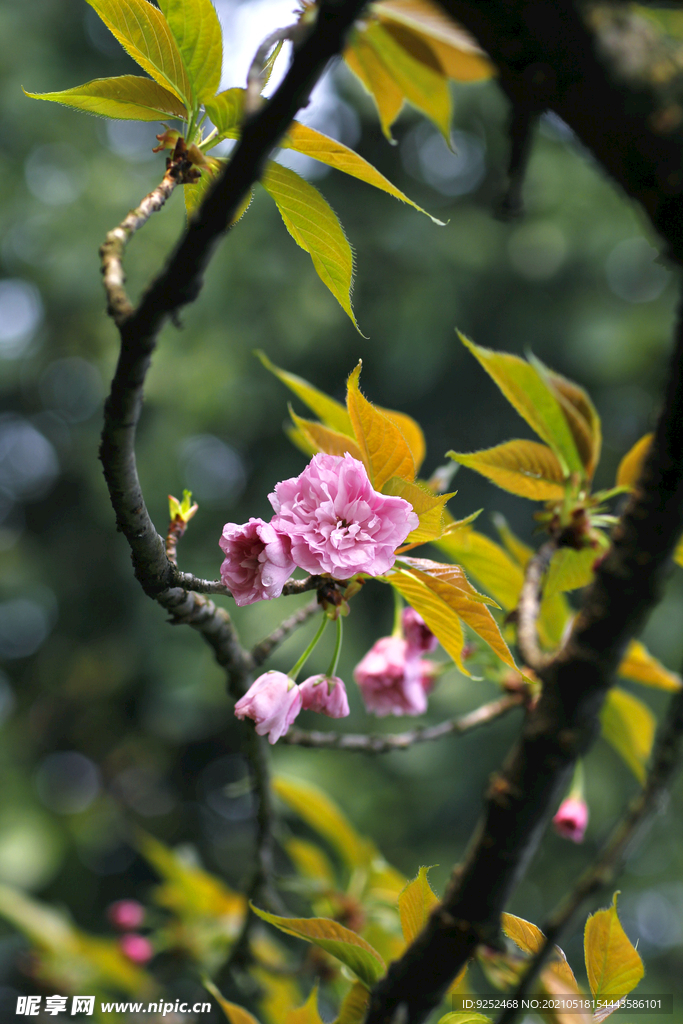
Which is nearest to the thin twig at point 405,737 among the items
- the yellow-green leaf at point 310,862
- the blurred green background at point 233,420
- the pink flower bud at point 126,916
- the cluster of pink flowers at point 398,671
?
the cluster of pink flowers at point 398,671

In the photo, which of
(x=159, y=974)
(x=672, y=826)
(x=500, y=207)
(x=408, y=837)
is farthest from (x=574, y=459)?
(x=672, y=826)

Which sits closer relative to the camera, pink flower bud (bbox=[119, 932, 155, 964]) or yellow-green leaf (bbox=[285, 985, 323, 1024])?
yellow-green leaf (bbox=[285, 985, 323, 1024])

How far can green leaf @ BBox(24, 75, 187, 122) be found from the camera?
443mm

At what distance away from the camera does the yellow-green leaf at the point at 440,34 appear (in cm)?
40

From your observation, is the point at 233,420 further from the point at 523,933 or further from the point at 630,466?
the point at 523,933

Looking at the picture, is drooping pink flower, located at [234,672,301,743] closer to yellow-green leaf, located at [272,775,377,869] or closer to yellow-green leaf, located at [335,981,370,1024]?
yellow-green leaf, located at [335,981,370,1024]

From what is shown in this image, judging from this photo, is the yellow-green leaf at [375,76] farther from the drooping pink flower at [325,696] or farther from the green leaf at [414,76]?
the drooping pink flower at [325,696]

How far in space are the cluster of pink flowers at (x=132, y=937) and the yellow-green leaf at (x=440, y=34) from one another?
127cm

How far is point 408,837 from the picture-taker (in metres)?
2.53

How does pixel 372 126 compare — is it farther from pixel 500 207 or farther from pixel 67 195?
pixel 500 207

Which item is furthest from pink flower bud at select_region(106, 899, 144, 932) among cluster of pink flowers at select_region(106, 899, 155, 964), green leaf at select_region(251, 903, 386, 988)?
green leaf at select_region(251, 903, 386, 988)

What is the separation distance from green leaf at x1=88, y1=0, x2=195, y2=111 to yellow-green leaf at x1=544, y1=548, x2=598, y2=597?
454 millimetres

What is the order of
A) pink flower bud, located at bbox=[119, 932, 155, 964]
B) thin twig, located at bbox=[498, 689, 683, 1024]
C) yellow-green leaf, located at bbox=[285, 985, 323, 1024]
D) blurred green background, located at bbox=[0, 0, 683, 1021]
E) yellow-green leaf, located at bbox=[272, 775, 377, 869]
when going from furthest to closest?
blurred green background, located at bbox=[0, 0, 683, 1021] < pink flower bud, located at bbox=[119, 932, 155, 964] < yellow-green leaf, located at bbox=[272, 775, 377, 869] < yellow-green leaf, located at bbox=[285, 985, 323, 1024] < thin twig, located at bbox=[498, 689, 683, 1024]

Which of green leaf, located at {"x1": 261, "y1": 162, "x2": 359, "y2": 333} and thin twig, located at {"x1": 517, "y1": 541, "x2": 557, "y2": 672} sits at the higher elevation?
green leaf, located at {"x1": 261, "y1": 162, "x2": 359, "y2": 333}
